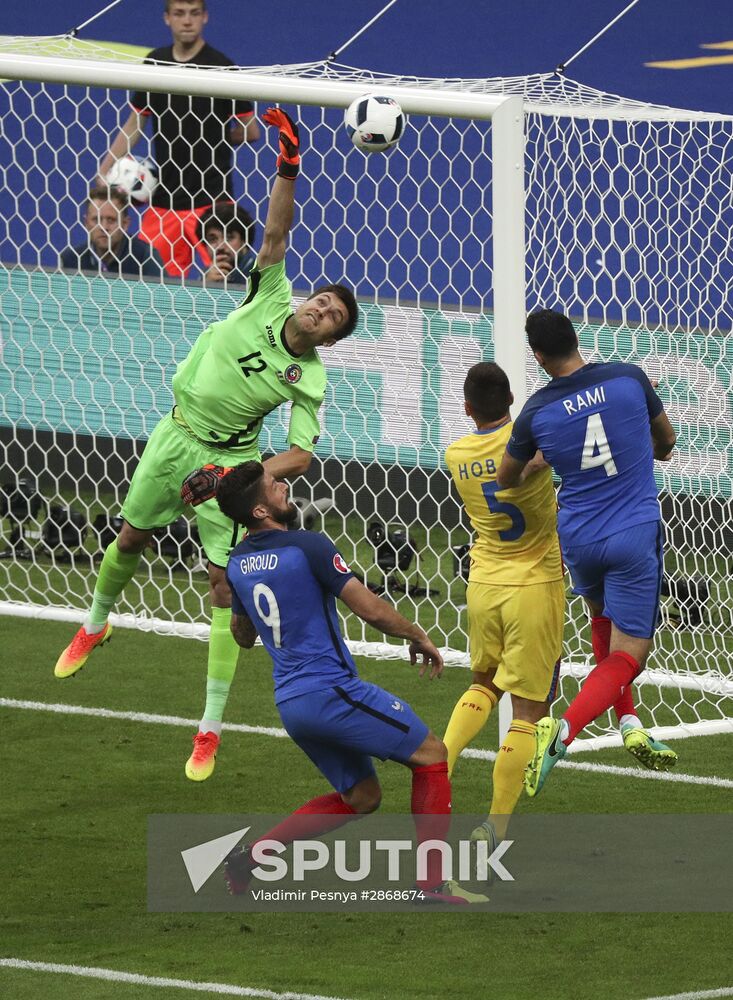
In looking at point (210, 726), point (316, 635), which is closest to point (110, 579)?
point (210, 726)

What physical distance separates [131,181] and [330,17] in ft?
24.7

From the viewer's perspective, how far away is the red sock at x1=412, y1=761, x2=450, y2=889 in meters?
5.79

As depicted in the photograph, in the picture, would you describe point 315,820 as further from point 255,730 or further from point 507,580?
point 255,730

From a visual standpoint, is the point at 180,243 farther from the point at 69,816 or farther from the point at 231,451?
the point at 69,816

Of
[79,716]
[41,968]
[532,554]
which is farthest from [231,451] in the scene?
[41,968]

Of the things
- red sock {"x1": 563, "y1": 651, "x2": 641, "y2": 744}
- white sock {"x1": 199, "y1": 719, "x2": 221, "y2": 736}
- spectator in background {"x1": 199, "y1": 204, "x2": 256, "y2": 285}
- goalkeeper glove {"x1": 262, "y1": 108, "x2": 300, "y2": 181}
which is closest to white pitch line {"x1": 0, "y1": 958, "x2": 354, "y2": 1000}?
red sock {"x1": 563, "y1": 651, "x2": 641, "y2": 744}

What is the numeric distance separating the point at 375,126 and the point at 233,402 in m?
1.35

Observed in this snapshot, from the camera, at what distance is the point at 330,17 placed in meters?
17.6

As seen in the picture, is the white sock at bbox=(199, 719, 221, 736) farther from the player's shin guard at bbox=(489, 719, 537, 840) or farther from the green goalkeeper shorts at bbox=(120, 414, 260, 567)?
the player's shin guard at bbox=(489, 719, 537, 840)

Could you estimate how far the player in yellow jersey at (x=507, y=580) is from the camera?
645 centimetres

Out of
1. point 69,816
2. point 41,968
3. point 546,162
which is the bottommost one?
point 69,816

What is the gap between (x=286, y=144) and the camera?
6.86 m

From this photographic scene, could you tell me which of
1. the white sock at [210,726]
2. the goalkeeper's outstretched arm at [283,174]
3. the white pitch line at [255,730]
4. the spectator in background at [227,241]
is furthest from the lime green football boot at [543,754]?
the spectator in background at [227,241]
